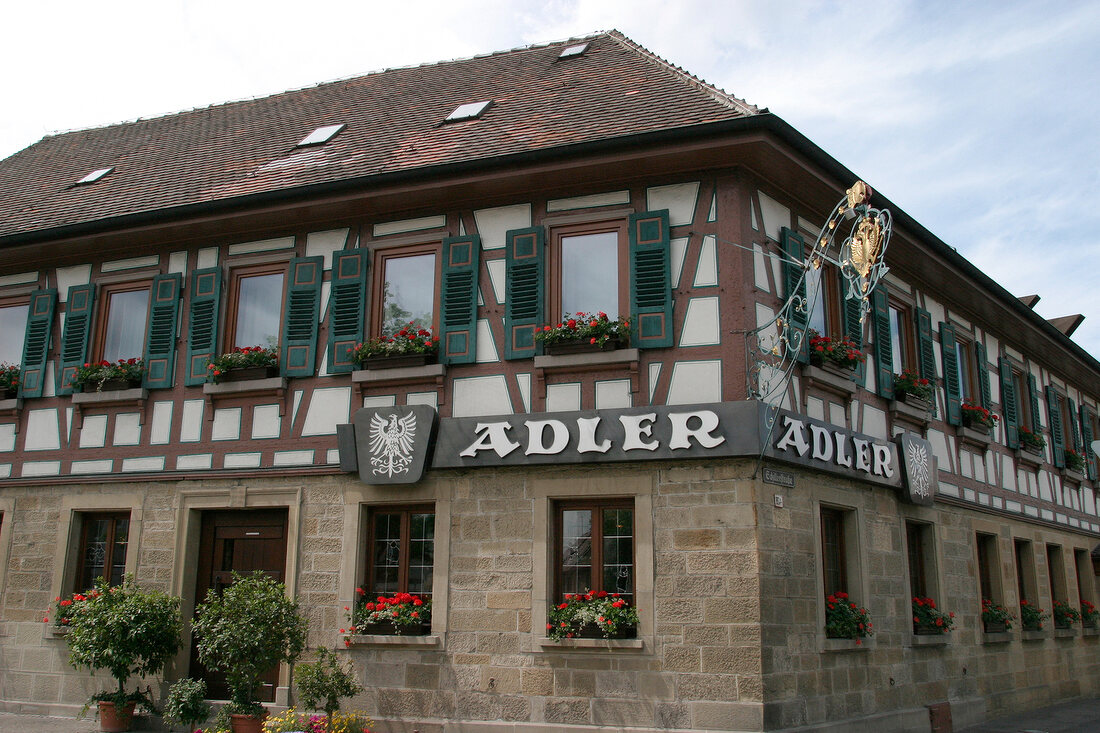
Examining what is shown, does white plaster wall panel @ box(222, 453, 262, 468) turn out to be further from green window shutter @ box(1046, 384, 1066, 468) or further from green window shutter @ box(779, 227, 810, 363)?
green window shutter @ box(1046, 384, 1066, 468)

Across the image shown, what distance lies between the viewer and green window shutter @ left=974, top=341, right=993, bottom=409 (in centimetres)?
1568

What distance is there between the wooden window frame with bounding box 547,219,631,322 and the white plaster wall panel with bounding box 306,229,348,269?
2.61 metres

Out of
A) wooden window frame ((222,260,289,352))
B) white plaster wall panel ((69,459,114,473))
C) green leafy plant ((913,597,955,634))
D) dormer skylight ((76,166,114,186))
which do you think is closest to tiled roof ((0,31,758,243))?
dormer skylight ((76,166,114,186))

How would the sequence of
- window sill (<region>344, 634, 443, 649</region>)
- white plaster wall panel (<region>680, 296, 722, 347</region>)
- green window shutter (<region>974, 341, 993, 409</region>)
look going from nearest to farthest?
white plaster wall panel (<region>680, 296, 722, 347</region>) → window sill (<region>344, 634, 443, 649</region>) → green window shutter (<region>974, 341, 993, 409</region>)

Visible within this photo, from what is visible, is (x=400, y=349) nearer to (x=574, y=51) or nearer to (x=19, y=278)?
(x=574, y=51)

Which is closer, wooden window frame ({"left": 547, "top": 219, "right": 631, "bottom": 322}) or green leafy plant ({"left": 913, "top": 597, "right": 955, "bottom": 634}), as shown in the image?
wooden window frame ({"left": 547, "top": 219, "right": 631, "bottom": 322})

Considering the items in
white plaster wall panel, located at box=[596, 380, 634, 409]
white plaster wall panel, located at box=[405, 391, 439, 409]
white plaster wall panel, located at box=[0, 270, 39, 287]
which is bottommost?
white plaster wall panel, located at box=[596, 380, 634, 409]

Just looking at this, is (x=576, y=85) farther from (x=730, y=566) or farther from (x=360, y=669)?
(x=360, y=669)

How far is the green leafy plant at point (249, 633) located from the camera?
→ 10.4m

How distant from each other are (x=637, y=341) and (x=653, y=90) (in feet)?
10.9

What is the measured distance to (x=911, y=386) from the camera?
A: 13.0 meters

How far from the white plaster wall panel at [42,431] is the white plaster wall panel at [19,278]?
1838mm

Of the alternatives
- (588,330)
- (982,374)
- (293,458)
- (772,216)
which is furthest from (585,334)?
(982,374)

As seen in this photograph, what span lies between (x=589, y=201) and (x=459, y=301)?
1733 mm
